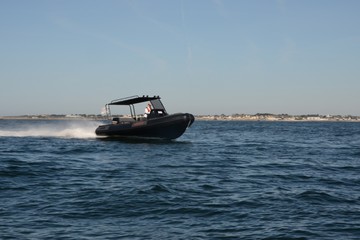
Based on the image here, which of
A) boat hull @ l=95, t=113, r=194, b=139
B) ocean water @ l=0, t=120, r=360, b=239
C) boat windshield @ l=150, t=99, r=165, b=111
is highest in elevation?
boat windshield @ l=150, t=99, r=165, b=111

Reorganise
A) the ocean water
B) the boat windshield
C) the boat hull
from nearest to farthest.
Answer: the ocean water
the boat hull
the boat windshield

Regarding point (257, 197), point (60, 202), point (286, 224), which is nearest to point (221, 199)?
point (257, 197)

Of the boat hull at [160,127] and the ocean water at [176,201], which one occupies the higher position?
the boat hull at [160,127]

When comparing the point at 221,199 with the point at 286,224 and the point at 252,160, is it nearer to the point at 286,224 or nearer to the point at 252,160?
the point at 286,224

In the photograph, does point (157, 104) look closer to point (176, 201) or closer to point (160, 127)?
point (160, 127)

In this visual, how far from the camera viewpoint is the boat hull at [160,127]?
1230 inches

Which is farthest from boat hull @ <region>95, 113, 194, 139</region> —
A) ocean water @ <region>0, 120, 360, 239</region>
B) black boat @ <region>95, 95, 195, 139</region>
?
ocean water @ <region>0, 120, 360, 239</region>

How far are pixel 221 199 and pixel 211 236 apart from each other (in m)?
3.25

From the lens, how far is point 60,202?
412 inches

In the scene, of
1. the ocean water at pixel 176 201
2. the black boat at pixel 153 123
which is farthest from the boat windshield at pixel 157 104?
the ocean water at pixel 176 201

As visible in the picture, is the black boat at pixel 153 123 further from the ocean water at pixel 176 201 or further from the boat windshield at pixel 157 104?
the ocean water at pixel 176 201

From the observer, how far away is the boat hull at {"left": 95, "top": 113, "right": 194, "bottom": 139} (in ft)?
102

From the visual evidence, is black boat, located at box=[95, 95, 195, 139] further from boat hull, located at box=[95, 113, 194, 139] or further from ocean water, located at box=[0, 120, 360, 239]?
ocean water, located at box=[0, 120, 360, 239]

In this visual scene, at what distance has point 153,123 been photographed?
1235 inches
